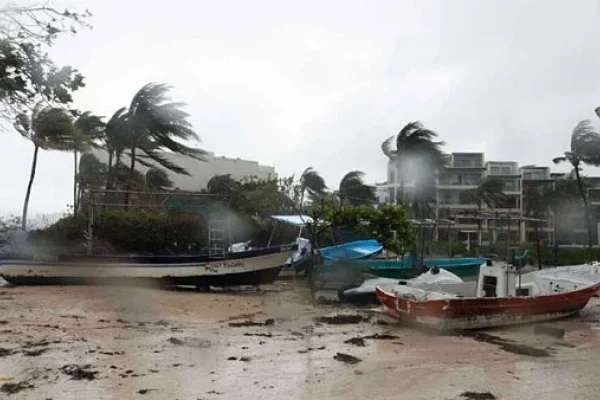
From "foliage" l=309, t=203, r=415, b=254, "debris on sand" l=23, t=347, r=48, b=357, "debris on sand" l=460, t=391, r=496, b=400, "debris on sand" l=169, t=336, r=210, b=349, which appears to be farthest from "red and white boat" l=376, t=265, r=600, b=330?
"debris on sand" l=23, t=347, r=48, b=357

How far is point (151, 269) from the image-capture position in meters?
15.3

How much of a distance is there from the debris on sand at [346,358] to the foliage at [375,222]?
19.2 feet

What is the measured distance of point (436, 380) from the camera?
7523 mm

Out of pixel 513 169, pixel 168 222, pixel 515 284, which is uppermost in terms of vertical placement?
pixel 513 169

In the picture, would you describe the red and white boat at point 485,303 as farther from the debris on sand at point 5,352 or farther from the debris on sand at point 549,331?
the debris on sand at point 5,352

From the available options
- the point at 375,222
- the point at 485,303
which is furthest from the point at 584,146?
the point at 485,303

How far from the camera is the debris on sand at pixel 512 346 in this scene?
950cm

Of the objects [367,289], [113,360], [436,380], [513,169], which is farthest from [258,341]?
[513,169]

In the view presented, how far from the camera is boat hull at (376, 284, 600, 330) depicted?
35.6 feet

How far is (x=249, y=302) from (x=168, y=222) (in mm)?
5655

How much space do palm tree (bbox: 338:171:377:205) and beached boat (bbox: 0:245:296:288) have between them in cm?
2273

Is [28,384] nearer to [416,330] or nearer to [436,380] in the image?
[436,380]

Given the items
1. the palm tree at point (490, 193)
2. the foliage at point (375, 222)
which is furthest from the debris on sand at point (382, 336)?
the palm tree at point (490, 193)

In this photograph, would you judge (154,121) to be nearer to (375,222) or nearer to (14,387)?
(375,222)
